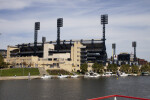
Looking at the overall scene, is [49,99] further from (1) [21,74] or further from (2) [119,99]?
(1) [21,74]

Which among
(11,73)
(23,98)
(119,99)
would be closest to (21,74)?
(11,73)

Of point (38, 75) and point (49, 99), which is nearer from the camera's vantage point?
point (49, 99)

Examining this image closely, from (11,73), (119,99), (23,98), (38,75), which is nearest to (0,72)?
(11,73)

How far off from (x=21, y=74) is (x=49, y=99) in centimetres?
13066

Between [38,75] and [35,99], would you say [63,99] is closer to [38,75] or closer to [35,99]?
[35,99]

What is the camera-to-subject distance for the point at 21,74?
193750 mm

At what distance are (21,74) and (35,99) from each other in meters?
129

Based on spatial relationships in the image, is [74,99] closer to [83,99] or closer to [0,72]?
[83,99]

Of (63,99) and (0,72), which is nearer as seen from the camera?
(63,99)

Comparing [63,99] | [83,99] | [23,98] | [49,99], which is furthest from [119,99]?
[23,98]

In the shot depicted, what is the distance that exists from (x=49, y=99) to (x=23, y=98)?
8804 millimetres

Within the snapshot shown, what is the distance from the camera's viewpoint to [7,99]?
6888cm

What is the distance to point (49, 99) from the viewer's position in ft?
227

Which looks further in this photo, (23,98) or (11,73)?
(11,73)
